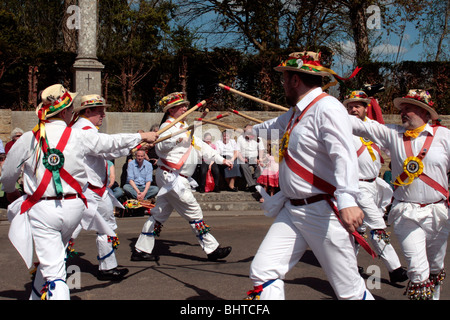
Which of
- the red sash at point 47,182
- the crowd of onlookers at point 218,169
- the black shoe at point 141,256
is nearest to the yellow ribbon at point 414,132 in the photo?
the red sash at point 47,182

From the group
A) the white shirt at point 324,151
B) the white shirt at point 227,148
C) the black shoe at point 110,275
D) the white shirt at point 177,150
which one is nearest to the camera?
the white shirt at point 324,151

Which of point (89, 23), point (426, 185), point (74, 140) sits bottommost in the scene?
point (426, 185)

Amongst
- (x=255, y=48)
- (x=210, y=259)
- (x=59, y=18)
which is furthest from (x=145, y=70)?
(x=59, y=18)

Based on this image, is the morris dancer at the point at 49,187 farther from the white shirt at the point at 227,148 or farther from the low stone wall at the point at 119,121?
the low stone wall at the point at 119,121

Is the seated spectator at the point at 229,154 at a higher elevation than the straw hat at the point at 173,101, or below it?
below

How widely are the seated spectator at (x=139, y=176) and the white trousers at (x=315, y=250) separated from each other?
7521 mm

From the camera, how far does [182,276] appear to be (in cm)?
609

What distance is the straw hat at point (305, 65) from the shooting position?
12.5 feet

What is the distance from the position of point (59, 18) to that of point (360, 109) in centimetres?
2677

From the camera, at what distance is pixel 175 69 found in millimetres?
15781

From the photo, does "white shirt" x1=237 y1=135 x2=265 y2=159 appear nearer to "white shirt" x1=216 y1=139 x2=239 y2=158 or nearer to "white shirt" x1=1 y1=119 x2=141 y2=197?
"white shirt" x1=216 y1=139 x2=239 y2=158

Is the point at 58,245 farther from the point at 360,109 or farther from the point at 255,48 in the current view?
the point at 255,48

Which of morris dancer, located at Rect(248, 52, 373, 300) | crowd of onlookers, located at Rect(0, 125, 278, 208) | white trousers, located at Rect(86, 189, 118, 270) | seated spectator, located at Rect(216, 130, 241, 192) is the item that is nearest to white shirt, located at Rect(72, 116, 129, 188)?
white trousers, located at Rect(86, 189, 118, 270)

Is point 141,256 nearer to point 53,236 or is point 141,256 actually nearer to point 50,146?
point 53,236
